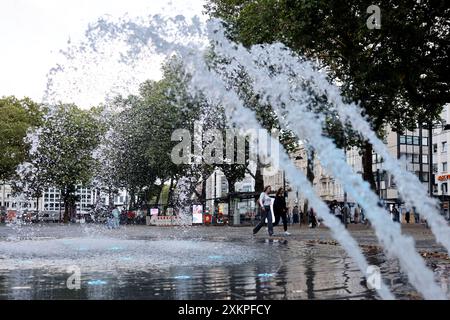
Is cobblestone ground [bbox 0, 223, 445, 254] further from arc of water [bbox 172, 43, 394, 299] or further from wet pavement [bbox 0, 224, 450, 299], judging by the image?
arc of water [bbox 172, 43, 394, 299]

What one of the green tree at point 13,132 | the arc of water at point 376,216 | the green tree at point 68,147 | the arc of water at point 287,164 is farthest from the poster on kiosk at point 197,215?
the arc of water at point 376,216

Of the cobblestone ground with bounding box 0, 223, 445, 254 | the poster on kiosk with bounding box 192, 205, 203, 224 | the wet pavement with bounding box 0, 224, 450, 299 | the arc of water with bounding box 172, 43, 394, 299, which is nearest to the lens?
the wet pavement with bounding box 0, 224, 450, 299

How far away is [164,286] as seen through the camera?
26.0 feet

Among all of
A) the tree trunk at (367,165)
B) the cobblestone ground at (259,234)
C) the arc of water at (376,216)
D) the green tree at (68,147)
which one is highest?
the green tree at (68,147)

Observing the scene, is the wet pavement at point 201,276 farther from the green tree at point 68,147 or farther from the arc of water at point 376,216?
the green tree at point 68,147

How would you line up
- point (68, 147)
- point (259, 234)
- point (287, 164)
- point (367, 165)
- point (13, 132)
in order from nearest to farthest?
1. point (287, 164)
2. point (259, 234)
3. point (367, 165)
4. point (68, 147)
5. point (13, 132)

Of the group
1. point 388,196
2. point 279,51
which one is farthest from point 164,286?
point 388,196

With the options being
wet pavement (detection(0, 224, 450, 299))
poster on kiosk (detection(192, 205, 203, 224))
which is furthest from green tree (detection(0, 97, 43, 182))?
wet pavement (detection(0, 224, 450, 299))

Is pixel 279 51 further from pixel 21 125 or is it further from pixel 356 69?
pixel 21 125

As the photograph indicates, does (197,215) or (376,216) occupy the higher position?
(376,216)

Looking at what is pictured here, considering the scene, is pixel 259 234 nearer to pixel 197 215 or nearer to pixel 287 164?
pixel 287 164

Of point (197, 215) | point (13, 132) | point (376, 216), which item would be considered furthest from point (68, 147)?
point (376, 216)

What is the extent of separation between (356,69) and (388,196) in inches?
2810
